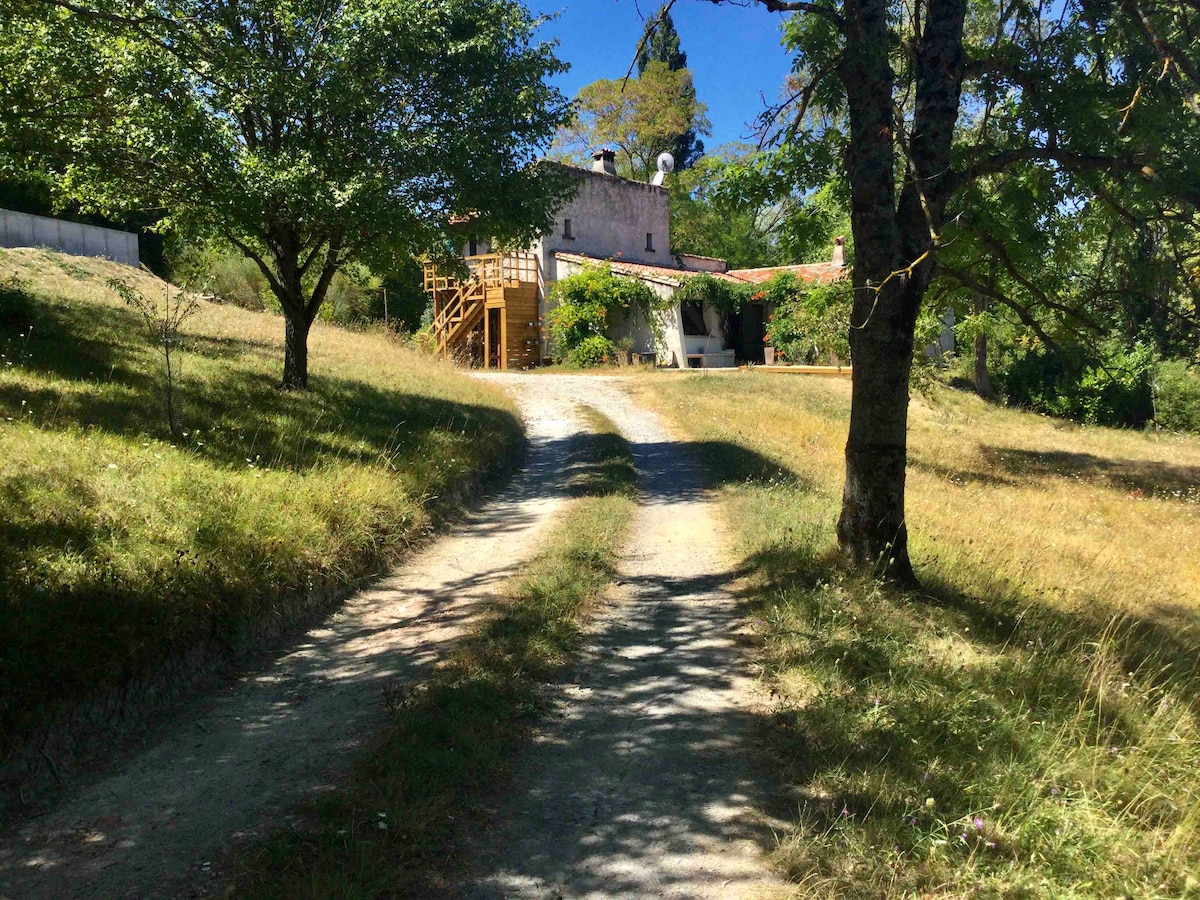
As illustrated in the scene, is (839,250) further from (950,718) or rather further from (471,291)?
(950,718)

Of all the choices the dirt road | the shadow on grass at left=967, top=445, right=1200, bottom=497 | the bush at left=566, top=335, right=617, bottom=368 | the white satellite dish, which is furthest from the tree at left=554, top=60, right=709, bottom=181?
the dirt road

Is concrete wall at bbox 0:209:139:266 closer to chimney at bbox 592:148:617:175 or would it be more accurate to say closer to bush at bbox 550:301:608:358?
bush at bbox 550:301:608:358

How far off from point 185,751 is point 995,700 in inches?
188

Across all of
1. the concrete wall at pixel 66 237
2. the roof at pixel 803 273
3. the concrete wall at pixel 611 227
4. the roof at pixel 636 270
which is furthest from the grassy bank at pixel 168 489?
the roof at pixel 803 273

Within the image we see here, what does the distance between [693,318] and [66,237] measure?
70.1 feet

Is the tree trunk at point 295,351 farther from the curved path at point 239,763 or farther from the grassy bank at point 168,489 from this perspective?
the curved path at point 239,763

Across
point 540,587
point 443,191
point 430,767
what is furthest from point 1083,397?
point 430,767

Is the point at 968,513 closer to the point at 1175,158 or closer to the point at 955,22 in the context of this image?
the point at 1175,158

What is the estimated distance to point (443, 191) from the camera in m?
12.7

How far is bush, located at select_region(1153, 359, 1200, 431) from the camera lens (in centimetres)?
3036

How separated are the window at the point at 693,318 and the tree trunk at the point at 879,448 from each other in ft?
83.2

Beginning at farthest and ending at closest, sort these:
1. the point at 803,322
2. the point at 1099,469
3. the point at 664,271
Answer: the point at 664,271, the point at 803,322, the point at 1099,469

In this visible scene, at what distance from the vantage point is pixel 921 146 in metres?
7.18

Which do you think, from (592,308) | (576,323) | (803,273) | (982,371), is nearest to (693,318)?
(592,308)
